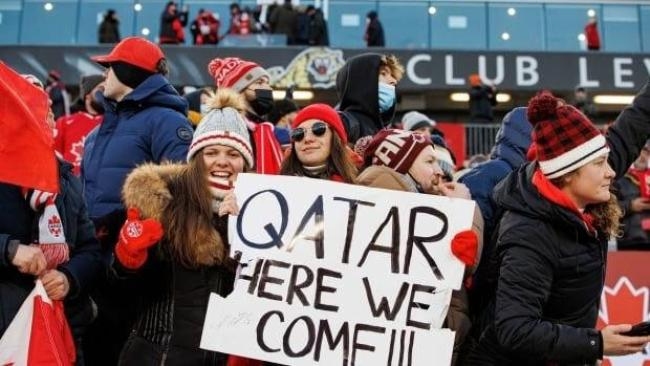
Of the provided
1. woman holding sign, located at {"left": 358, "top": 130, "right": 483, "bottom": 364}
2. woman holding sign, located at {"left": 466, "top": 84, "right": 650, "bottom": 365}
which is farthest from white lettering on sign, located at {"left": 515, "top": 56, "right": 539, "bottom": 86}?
woman holding sign, located at {"left": 466, "top": 84, "right": 650, "bottom": 365}

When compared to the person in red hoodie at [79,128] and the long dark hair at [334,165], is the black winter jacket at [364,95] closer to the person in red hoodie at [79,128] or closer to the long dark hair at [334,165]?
the long dark hair at [334,165]

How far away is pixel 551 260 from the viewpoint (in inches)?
117

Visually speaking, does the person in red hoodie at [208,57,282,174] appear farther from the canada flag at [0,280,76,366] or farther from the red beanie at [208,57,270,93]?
the canada flag at [0,280,76,366]

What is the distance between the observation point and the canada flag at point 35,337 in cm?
321

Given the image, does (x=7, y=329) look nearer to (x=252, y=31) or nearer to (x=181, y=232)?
(x=181, y=232)

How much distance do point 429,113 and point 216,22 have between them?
6.17m

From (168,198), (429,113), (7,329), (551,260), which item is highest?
(429,113)

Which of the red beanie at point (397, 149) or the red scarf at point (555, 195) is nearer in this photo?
the red scarf at point (555, 195)

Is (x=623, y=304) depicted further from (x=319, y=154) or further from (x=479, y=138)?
(x=479, y=138)

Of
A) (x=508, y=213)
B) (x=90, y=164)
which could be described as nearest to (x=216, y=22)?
(x=90, y=164)

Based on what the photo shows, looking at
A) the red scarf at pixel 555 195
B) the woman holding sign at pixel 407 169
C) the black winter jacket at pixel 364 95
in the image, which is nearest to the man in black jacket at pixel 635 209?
the black winter jacket at pixel 364 95

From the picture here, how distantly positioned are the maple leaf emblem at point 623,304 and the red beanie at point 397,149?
78.0 inches

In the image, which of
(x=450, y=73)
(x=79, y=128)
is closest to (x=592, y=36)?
(x=450, y=73)

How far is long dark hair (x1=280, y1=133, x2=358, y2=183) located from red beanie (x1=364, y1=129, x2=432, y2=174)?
0.13 m
